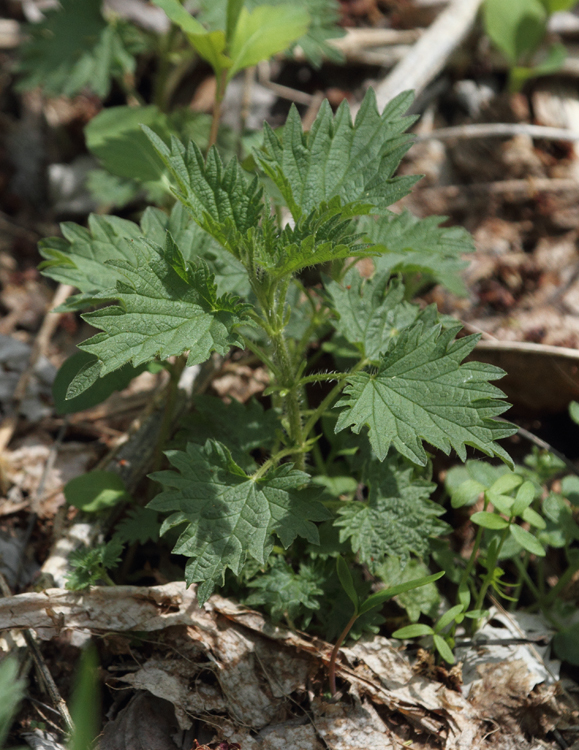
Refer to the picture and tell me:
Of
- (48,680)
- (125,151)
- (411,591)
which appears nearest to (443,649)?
(411,591)

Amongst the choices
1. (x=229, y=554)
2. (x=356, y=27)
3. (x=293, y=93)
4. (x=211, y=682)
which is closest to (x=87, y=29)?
(x=293, y=93)

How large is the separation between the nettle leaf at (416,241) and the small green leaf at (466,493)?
878mm

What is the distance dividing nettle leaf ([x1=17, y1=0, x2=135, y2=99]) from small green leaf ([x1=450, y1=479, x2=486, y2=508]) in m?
3.04

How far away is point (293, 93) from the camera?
4.24 metres

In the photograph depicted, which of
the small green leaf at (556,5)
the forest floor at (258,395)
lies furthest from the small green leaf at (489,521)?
the small green leaf at (556,5)

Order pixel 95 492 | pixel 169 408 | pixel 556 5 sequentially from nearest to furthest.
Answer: pixel 95 492 < pixel 169 408 < pixel 556 5

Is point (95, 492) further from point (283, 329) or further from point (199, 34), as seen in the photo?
point (199, 34)

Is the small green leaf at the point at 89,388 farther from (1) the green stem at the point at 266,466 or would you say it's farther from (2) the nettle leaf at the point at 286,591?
(2) the nettle leaf at the point at 286,591

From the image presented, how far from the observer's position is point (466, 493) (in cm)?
219

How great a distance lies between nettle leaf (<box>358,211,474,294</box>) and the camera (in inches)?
95.8

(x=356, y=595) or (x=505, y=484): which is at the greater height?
(x=505, y=484)

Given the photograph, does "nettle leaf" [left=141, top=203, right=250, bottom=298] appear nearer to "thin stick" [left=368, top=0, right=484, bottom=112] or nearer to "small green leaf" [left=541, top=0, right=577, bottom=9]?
"thin stick" [left=368, top=0, right=484, bottom=112]

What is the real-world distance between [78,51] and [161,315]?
2658 millimetres

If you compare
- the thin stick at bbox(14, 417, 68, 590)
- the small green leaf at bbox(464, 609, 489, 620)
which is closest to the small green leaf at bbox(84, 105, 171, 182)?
the thin stick at bbox(14, 417, 68, 590)
